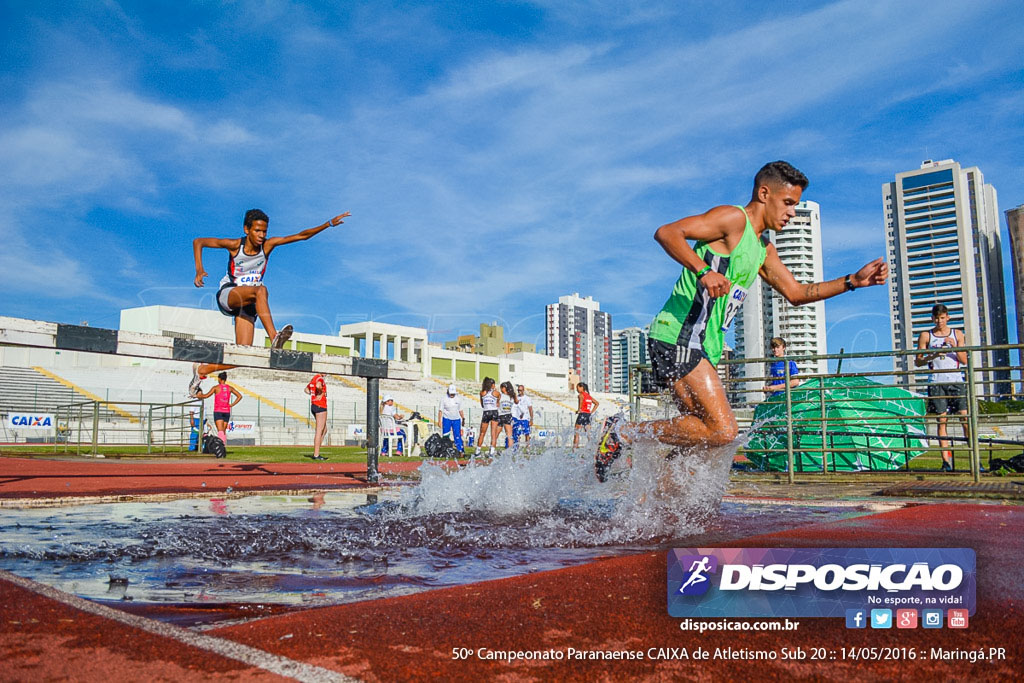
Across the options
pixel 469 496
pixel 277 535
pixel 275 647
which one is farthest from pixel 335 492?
pixel 275 647

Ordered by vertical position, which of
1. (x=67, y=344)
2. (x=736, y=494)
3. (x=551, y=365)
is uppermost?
(x=551, y=365)

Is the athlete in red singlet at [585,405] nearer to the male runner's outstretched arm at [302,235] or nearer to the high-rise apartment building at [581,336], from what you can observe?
the male runner's outstretched arm at [302,235]

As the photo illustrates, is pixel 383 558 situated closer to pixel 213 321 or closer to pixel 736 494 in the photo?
pixel 736 494

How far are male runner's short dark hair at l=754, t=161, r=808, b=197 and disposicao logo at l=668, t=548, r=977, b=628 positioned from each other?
9.16 ft

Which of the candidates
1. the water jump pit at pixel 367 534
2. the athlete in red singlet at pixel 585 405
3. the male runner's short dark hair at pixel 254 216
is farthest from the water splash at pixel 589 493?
the athlete in red singlet at pixel 585 405

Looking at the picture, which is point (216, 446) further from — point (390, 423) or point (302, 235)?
point (302, 235)

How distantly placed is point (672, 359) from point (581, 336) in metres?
186

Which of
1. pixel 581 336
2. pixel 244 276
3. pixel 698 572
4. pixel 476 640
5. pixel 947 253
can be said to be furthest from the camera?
pixel 581 336

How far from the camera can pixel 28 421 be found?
27.7 metres

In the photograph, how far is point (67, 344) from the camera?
5.45 m

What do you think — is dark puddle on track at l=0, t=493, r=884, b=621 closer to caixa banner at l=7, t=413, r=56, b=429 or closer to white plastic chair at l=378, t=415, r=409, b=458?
white plastic chair at l=378, t=415, r=409, b=458

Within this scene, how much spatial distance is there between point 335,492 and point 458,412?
1057 cm

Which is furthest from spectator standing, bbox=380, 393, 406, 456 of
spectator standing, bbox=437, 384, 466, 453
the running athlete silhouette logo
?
the running athlete silhouette logo

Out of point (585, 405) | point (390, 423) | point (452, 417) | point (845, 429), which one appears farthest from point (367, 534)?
point (390, 423)
